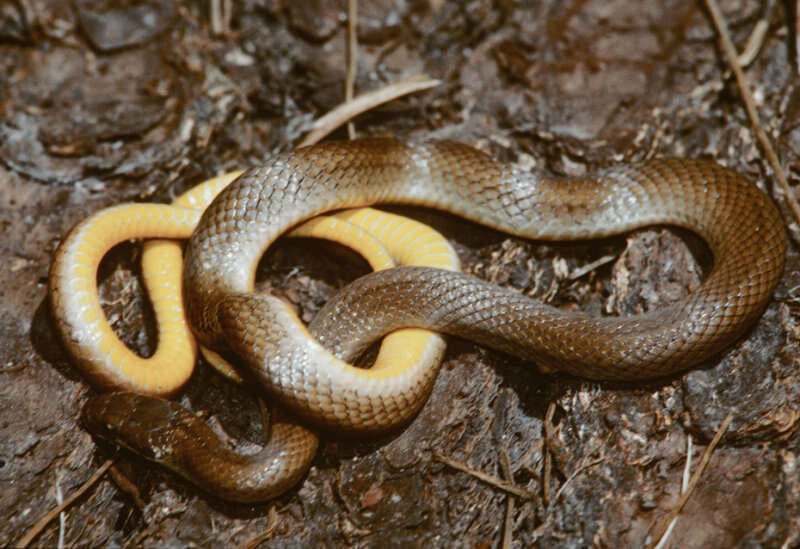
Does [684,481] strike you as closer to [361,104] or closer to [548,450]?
[548,450]

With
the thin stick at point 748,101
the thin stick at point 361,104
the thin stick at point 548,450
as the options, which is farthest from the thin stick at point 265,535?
the thin stick at point 748,101

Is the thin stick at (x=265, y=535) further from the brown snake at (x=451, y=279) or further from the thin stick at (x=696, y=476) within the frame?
the thin stick at (x=696, y=476)

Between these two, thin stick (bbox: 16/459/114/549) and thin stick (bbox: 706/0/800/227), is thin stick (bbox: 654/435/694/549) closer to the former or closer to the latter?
thin stick (bbox: 706/0/800/227)

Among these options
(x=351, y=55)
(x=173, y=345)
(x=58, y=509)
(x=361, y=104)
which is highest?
(x=351, y=55)

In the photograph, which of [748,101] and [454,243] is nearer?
[454,243]

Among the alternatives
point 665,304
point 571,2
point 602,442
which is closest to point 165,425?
point 602,442

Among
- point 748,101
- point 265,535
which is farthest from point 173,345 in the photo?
point 748,101
